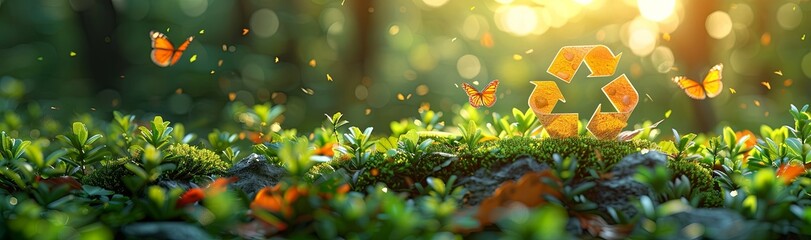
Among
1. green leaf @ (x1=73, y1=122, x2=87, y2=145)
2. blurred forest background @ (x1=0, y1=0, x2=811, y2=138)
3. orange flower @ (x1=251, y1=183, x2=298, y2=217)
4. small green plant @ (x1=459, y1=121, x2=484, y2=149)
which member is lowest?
orange flower @ (x1=251, y1=183, x2=298, y2=217)

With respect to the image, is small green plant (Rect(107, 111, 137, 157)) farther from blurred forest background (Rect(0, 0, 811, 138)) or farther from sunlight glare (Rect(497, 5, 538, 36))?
sunlight glare (Rect(497, 5, 538, 36))

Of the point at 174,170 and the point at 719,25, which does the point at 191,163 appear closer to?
the point at 174,170

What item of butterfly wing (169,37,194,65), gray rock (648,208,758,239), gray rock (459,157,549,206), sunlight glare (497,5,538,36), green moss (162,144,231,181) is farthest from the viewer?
sunlight glare (497,5,538,36)

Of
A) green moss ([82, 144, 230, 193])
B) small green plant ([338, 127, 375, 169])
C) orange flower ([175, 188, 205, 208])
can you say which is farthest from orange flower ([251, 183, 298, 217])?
green moss ([82, 144, 230, 193])

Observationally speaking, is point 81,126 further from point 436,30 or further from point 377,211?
point 436,30

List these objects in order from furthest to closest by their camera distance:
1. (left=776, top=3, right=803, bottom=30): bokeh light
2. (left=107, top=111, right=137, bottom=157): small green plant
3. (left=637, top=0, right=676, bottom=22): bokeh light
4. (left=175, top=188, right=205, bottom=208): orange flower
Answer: (left=776, top=3, right=803, bottom=30): bokeh light
(left=637, top=0, right=676, bottom=22): bokeh light
(left=107, top=111, right=137, bottom=157): small green plant
(left=175, top=188, right=205, bottom=208): orange flower

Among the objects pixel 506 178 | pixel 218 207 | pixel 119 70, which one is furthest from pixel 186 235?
pixel 119 70

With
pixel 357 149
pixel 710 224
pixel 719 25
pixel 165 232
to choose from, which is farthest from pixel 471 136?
pixel 719 25
